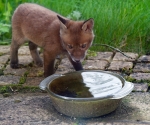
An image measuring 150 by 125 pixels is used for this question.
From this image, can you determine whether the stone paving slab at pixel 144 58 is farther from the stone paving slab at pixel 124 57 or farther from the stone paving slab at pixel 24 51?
the stone paving slab at pixel 24 51

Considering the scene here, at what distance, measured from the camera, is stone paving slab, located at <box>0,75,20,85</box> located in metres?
4.31

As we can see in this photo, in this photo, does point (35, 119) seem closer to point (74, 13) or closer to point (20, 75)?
point (20, 75)

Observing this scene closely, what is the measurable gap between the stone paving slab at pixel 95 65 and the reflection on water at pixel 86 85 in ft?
2.60

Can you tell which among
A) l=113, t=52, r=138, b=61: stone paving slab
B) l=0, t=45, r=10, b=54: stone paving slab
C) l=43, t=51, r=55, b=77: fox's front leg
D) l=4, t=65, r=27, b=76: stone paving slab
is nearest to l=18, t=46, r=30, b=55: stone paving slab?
l=0, t=45, r=10, b=54: stone paving slab

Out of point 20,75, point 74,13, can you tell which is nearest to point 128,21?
point 74,13

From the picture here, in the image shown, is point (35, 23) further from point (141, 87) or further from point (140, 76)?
point (141, 87)

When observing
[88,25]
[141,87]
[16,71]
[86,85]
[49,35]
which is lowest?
[16,71]

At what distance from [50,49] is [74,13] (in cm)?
166

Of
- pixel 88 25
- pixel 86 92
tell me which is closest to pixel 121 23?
pixel 88 25

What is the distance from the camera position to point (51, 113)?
3447 millimetres

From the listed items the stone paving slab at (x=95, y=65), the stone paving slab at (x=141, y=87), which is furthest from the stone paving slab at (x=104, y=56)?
the stone paving slab at (x=141, y=87)

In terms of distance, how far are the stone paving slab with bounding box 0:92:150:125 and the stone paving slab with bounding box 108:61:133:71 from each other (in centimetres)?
85

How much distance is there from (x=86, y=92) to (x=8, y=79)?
130 cm

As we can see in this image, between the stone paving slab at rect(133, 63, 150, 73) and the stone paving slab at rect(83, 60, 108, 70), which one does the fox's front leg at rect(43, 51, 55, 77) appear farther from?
the stone paving slab at rect(133, 63, 150, 73)
